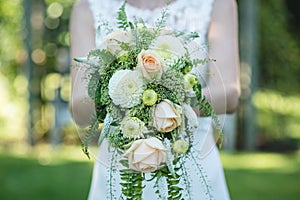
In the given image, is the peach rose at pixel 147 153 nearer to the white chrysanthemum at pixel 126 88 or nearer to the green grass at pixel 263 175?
the white chrysanthemum at pixel 126 88

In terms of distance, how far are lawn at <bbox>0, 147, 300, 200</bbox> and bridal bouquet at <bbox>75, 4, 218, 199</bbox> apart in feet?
19.2

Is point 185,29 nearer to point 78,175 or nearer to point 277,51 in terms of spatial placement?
point 78,175

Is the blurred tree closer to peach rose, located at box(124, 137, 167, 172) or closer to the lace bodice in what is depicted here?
the lace bodice

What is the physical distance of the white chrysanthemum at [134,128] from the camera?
2.41 m

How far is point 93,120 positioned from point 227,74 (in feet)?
2.59

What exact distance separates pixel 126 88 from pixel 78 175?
7.17m

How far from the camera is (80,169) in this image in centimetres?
985

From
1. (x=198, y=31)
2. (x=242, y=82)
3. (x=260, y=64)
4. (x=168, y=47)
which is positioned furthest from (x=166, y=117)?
(x=260, y=64)

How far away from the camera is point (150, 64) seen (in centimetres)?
243

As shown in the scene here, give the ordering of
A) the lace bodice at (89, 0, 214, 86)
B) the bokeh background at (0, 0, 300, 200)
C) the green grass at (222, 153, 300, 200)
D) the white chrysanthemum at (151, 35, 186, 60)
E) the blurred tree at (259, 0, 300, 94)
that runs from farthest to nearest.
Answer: the blurred tree at (259, 0, 300, 94) → the bokeh background at (0, 0, 300, 200) → the green grass at (222, 153, 300, 200) → the lace bodice at (89, 0, 214, 86) → the white chrysanthemum at (151, 35, 186, 60)

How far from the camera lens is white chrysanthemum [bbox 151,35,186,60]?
8.27ft

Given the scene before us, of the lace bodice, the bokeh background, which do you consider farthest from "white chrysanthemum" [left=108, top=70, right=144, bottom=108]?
the bokeh background

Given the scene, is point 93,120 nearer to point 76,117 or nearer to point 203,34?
point 76,117

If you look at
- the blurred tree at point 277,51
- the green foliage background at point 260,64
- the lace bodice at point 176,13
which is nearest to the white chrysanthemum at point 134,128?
the lace bodice at point 176,13
